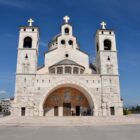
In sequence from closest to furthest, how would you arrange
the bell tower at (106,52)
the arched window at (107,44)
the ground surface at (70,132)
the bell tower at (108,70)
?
the ground surface at (70,132), the bell tower at (108,70), the bell tower at (106,52), the arched window at (107,44)

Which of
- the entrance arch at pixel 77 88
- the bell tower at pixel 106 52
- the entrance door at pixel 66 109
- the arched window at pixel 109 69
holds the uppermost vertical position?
the bell tower at pixel 106 52

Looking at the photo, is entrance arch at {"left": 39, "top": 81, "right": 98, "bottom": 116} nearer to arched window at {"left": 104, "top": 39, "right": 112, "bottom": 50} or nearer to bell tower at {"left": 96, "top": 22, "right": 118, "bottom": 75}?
bell tower at {"left": 96, "top": 22, "right": 118, "bottom": 75}

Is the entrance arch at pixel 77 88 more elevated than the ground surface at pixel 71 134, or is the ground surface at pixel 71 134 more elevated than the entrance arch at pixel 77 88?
the entrance arch at pixel 77 88

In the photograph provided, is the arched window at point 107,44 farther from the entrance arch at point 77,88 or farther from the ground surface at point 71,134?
the ground surface at point 71,134

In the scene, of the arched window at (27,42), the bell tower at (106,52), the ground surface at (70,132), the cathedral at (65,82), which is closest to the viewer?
the ground surface at (70,132)

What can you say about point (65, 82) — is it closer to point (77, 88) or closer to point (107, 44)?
point (77, 88)

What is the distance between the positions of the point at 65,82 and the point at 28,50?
7.99 meters

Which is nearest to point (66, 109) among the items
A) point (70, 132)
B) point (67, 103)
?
point (67, 103)

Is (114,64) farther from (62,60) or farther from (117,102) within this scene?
(62,60)

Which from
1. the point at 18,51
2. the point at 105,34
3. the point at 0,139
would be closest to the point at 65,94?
the point at 18,51

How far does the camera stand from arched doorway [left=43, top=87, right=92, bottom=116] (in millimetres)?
31141

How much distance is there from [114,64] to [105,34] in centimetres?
581

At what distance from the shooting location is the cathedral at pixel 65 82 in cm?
2867

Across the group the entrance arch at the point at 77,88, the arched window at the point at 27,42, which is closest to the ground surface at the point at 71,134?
the entrance arch at the point at 77,88
